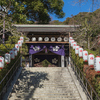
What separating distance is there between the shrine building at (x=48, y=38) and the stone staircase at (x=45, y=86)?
15.2 feet

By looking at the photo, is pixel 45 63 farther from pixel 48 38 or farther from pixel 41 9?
pixel 41 9

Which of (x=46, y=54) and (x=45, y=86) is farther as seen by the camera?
(x=46, y=54)

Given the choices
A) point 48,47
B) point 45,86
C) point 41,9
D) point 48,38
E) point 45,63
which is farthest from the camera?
point 41,9

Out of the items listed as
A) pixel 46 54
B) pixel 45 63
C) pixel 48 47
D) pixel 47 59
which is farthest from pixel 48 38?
pixel 47 59

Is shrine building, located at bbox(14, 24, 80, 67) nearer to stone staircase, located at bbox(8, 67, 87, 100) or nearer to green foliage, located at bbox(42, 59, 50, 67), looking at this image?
green foliage, located at bbox(42, 59, 50, 67)

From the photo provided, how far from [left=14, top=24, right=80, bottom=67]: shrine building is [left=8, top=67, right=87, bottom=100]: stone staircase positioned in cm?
463

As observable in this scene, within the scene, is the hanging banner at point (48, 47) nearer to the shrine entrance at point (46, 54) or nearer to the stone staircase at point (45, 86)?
the shrine entrance at point (46, 54)

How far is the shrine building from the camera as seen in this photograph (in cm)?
1323

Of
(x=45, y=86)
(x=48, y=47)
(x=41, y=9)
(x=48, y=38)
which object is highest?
(x=41, y=9)

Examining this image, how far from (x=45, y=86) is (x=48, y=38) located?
698 centimetres

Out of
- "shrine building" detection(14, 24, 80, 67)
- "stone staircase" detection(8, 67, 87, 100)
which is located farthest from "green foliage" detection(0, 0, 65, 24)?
"stone staircase" detection(8, 67, 87, 100)

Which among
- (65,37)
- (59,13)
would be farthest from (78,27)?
(59,13)

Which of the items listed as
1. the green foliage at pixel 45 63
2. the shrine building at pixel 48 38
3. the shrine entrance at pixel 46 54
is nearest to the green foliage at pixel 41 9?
the shrine building at pixel 48 38

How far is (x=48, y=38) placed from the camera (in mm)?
13359
